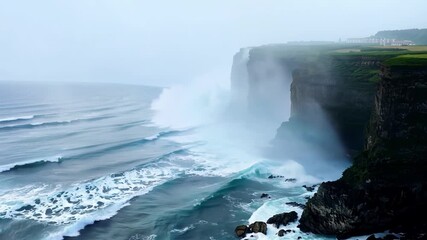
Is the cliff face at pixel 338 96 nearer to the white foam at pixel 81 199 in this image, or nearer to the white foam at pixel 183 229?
the white foam at pixel 81 199

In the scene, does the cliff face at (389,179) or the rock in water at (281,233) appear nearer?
the cliff face at (389,179)

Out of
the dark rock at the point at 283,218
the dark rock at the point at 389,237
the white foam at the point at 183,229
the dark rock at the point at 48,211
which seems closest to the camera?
the dark rock at the point at 389,237

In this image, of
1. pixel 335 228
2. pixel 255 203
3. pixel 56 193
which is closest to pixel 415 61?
pixel 335 228

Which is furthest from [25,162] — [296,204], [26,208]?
[296,204]

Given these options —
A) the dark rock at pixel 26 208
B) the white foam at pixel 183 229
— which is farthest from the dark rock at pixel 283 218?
the dark rock at pixel 26 208

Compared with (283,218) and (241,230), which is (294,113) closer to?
(283,218)

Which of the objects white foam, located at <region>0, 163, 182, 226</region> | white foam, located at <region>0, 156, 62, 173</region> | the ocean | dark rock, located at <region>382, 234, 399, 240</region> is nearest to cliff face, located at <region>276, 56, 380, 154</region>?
the ocean

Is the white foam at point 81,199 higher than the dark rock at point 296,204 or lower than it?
higher
